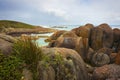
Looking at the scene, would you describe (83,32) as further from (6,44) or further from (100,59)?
(6,44)

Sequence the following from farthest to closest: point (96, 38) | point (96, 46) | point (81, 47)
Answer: point (96, 38) < point (96, 46) < point (81, 47)

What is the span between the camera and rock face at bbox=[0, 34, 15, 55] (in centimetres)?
957

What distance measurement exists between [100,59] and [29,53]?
12.2 meters

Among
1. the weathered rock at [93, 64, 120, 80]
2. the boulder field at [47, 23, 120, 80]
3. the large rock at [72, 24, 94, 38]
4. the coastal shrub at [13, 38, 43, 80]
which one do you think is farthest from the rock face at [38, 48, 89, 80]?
the large rock at [72, 24, 94, 38]

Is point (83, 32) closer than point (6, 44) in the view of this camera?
No

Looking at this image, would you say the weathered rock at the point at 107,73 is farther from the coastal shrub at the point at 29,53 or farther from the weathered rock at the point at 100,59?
the coastal shrub at the point at 29,53

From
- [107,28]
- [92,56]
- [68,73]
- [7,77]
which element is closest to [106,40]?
[107,28]

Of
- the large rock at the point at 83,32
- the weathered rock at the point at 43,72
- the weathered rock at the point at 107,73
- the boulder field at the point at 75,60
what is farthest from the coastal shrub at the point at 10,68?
the large rock at the point at 83,32

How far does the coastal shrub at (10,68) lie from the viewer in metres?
8.69

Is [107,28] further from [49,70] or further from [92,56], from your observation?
[49,70]

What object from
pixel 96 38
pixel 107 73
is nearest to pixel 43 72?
pixel 107 73

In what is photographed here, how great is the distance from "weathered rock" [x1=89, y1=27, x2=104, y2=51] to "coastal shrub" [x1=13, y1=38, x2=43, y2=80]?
61.8 ft

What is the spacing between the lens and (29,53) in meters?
9.34

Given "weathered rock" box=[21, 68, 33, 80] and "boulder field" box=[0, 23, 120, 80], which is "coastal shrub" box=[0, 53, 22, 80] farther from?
"boulder field" box=[0, 23, 120, 80]
